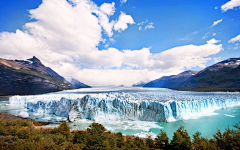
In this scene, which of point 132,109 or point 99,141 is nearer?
point 99,141

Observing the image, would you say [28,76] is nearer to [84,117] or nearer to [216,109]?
[84,117]

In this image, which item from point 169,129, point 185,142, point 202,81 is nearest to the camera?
point 185,142

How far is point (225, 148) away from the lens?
11.2 m

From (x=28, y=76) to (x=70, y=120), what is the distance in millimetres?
133328

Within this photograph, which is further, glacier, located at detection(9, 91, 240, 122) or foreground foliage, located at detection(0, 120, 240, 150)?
glacier, located at detection(9, 91, 240, 122)

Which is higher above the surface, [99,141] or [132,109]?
[99,141]

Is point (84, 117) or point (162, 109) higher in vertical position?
point (162, 109)

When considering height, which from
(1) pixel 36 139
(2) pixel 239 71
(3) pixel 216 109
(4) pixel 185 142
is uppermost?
(2) pixel 239 71

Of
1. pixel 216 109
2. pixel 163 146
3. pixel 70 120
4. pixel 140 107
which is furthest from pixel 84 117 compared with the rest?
pixel 216 109

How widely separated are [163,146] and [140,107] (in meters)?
15.6

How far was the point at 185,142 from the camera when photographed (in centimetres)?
1286

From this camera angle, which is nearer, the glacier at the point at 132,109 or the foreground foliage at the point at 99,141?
Answer: the foreground foliage at the point at 99,141

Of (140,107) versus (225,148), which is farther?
(140,107)

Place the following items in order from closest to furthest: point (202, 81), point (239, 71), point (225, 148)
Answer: point (225, 148) → point (239, 71) → point (202, 81)
